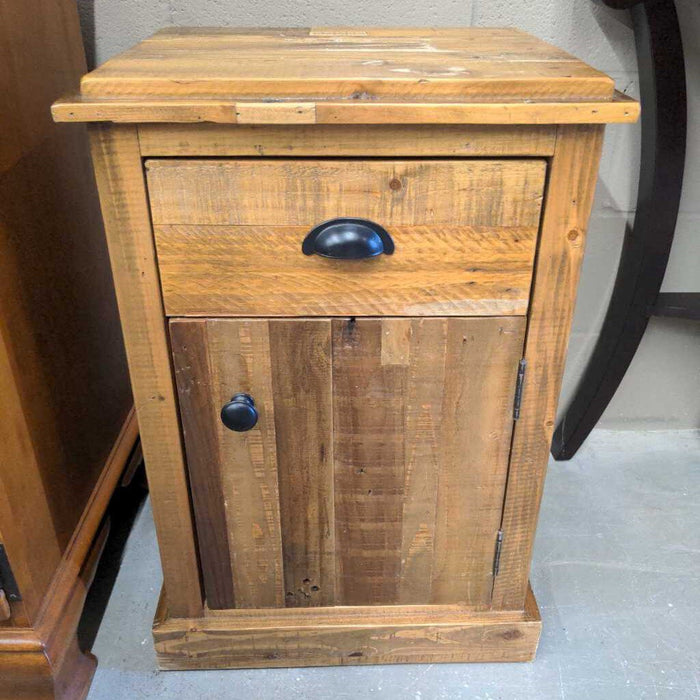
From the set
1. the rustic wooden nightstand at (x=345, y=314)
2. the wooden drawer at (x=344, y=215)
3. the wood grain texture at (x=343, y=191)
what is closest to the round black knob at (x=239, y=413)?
the rustic wooden nightstand at (x=345, y=314)

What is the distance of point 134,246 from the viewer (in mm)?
779

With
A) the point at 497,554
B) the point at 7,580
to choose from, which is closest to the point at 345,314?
the point at 497,554

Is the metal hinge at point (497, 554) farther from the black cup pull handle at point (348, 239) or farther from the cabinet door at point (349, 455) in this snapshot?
the black cup pull handle at point (348, 239)

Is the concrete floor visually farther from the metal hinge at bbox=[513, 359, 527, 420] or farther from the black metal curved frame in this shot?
the metal hinge at bbox=[513, 359, 527, 420]

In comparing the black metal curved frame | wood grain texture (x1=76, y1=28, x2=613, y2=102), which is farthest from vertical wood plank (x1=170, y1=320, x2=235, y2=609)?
the black metal curved frame

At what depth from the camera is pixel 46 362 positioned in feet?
3.21

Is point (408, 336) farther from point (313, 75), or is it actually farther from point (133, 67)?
point (133, 67)

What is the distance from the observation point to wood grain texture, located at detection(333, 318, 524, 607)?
33.0 inches

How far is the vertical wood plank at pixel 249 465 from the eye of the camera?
2.73ft

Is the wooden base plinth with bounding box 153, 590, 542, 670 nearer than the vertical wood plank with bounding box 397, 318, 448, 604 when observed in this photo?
No

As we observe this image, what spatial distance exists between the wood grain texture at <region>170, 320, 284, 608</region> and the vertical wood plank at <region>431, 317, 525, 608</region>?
0.22 metres

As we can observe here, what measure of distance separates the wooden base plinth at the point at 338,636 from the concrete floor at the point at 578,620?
0.02 m

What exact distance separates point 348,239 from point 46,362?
19.0 inches

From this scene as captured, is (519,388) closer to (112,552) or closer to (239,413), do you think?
(239,413)
